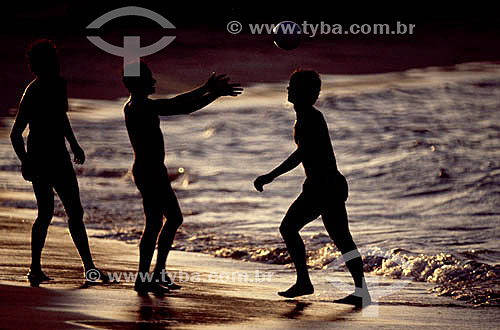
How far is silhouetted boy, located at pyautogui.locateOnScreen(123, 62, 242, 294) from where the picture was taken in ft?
23.9

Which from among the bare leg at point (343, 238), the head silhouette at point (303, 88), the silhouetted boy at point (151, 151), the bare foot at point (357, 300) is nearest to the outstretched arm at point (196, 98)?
the silhouetted boy at point (151, 151)

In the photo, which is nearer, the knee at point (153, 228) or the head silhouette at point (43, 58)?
the knee at point (153, 228)

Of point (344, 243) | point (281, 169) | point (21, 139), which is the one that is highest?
point (21, 139)

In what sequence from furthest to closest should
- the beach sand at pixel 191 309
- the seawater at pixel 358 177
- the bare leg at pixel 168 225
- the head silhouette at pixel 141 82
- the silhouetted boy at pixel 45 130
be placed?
the seawater at pixel 358 177, the silhouetted boy at pixel 45 130, the bare leg at pixel 168 225, the head silhouette at pixel 141 82, the beach sand at pixel 191 309

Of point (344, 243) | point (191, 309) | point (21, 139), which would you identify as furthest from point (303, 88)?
point (21, 139)

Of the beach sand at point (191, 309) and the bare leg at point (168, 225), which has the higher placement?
the bare leg at point (168, 225)

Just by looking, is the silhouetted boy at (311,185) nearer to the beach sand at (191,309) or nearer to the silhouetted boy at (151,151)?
the beach sand at (191,309)

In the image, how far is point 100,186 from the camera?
21.8m

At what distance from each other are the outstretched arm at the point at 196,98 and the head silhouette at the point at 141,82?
12 cm

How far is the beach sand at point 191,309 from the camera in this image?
5.96 meters

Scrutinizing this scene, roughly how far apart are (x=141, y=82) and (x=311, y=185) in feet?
5.22

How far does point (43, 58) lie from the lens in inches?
294

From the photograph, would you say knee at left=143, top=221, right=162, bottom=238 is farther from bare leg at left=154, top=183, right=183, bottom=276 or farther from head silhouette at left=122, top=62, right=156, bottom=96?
head silhouette at left=122, top=62, right=156, bottom=96

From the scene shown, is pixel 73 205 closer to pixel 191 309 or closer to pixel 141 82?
pixel 141 82
